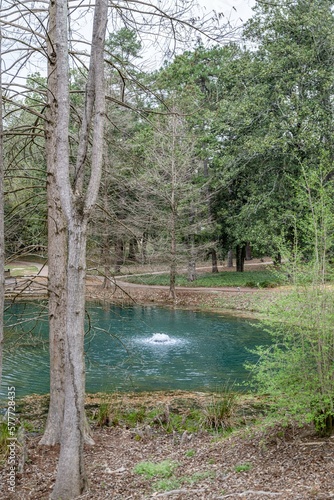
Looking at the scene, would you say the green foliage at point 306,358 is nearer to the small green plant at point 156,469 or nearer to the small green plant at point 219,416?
the small green plant at point 156,469

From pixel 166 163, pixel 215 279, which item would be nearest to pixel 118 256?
pixel 166 163

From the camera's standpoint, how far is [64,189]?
4230 mm

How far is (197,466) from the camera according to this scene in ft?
15.8

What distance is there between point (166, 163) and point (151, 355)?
33.9 feet

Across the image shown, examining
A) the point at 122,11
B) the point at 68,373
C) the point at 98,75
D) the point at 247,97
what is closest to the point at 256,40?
the point at 247,97

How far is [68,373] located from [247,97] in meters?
17.6

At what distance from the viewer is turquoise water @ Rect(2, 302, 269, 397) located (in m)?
9.70

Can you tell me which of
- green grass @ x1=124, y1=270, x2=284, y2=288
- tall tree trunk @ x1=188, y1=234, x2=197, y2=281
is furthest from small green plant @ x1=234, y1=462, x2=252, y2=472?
green grass @ x1=124, y1=270, x2=284, y2=288

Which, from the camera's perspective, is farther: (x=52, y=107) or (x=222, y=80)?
(x=222, y=80)

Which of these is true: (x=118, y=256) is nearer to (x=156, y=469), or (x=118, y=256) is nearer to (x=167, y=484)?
(x=156, y=469)

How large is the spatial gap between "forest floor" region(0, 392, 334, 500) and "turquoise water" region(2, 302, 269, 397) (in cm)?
145

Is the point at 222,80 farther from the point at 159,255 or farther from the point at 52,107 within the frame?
the point at 52,107

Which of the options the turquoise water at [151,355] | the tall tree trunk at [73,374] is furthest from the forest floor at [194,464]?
the turquoise water at [151,355]

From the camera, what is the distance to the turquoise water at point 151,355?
9695 mm
